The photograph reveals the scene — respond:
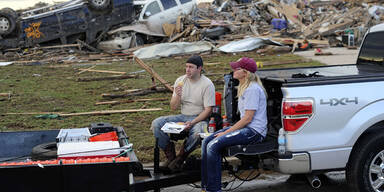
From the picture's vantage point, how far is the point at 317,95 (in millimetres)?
5074

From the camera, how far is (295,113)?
5.04 m

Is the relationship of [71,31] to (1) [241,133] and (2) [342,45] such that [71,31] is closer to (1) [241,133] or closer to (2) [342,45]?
(2) [342,45]

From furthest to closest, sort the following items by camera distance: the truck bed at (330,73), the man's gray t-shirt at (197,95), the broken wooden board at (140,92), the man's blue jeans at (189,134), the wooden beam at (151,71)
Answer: the broken wooden board at (140,92) → the wooden beam at (151,71) → the man's gray t-shirt at (197,95) → the man's blue jeans at (189,134) → the truck bed at (330,73)

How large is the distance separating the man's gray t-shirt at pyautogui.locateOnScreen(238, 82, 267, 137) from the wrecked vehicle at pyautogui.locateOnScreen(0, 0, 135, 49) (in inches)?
807

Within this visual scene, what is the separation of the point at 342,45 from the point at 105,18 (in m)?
11.1

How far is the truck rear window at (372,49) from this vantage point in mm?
6723

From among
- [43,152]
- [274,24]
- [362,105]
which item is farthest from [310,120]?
[274,24]

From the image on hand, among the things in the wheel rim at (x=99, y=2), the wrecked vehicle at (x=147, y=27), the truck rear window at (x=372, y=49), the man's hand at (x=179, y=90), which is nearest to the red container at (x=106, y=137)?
the man's hand at (x=179, y=90)

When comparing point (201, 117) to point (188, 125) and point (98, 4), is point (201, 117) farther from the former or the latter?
point (98, 4)

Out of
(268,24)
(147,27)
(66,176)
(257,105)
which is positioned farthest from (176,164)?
(268,24)

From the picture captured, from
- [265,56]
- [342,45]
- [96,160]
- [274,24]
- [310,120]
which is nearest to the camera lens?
[96,160]

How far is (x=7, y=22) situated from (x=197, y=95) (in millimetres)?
19851

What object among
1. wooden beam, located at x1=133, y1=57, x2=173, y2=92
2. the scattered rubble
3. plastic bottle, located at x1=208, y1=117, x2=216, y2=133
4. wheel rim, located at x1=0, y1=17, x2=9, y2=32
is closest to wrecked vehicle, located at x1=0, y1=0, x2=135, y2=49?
wheel rim, located at x1=0, y1=17, x2=9, y2=32

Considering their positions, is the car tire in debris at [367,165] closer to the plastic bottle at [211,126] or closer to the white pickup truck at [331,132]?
the white pickup truck at [331,132]
